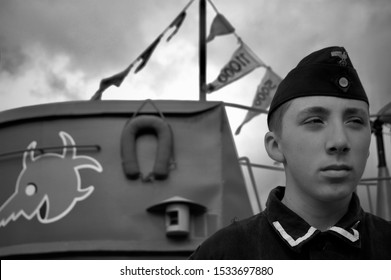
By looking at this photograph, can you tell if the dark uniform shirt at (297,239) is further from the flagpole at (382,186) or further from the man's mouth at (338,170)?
the flagpole at (382,186)

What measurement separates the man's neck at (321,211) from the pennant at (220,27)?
575 cm

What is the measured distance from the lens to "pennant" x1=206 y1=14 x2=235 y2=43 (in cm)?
695

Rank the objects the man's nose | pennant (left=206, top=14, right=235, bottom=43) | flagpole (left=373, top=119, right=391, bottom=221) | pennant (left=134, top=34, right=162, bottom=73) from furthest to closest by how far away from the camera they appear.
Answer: pennant (left=206, top=14, right=235, bottom=43), pennant (left=134, top=34, right=162, bottom=73), flagpole (left=373, top=119, right=391, bottom=221), the man's nose

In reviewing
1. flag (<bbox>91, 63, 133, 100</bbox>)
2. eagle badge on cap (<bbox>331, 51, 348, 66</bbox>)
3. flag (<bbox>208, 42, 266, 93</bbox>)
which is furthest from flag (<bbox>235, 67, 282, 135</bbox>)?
eagle badge on cap (<bbox>331, 51, 348, 66</bbox>)

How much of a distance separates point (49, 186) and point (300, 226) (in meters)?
3.74

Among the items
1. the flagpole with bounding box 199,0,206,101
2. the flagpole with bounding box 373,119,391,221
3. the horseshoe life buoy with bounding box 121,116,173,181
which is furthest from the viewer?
the flagpole with bounding box 373,119,391,221

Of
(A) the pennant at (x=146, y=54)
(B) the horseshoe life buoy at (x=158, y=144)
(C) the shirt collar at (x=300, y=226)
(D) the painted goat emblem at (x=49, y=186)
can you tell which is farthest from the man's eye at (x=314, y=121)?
(A) the pennant at (x=146, y=54)

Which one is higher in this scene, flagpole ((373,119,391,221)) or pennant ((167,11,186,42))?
pennant ((167,11,186,42))

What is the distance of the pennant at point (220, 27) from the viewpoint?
6.95 m

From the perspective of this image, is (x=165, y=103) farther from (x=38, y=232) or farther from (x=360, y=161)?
(x=360, y=161)

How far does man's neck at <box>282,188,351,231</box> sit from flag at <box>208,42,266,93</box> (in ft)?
17.3

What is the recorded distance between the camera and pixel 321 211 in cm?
134

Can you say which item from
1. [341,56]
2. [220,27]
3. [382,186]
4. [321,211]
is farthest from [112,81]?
[321,211]

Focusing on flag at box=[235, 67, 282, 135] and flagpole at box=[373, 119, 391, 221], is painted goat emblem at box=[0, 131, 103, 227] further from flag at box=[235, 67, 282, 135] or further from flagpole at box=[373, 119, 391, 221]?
flagpole at box=[373, 119, 391, 221]
